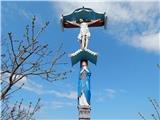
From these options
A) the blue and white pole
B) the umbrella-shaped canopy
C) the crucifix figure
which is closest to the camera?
the blue and white pole

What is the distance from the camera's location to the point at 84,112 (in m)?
10.5

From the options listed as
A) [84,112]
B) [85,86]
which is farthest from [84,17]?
[84,112]

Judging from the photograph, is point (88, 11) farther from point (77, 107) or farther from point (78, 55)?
point (77, 107)

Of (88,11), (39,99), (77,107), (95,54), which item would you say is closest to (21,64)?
(39,99)

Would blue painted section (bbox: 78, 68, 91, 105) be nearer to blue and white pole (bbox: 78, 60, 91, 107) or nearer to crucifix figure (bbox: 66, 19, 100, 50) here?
blue and white pole (bbox: 78, 60, 91, 107)

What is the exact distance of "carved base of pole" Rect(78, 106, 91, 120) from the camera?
10383 millimetres

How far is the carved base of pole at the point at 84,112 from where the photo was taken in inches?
409

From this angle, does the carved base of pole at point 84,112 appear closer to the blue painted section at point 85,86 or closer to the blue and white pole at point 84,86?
the blue and white pole at point 84,86

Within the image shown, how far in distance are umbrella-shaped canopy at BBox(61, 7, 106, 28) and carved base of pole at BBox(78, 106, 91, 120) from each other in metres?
3.52

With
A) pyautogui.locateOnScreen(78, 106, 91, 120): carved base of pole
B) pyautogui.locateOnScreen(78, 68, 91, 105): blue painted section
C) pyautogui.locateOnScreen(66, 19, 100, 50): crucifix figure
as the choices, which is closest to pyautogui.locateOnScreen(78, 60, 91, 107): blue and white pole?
pyautogui.locateOnScreen(78, 68, 91, 105): blue painted section

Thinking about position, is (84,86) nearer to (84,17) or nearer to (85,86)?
(85,86)

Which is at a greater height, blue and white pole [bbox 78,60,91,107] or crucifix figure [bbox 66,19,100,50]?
crucifix figure [bbox 66,19,100,50]

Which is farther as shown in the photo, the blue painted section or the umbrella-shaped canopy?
the umbrella-shaped canopy

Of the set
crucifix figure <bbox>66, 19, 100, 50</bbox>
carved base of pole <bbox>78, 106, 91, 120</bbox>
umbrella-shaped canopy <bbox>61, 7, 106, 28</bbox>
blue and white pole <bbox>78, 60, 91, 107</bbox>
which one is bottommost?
carved base of pole <bbox>78, 106, 91, 120</bbox>
